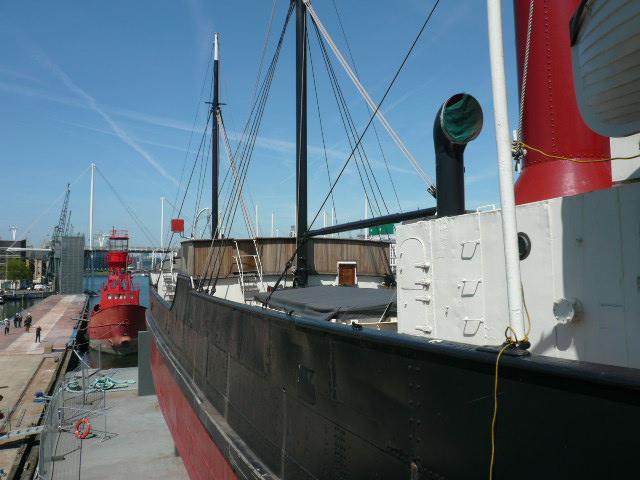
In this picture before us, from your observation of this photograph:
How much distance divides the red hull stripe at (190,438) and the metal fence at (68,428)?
2.54 metres

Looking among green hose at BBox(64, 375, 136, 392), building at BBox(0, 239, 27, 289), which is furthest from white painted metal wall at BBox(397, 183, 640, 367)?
building at BBox(0, 239, 27, 289)

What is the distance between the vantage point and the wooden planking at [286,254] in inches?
504

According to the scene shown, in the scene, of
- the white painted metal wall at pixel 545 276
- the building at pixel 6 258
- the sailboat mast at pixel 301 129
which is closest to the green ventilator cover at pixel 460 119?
the white painted metal wall at pixel 545 276

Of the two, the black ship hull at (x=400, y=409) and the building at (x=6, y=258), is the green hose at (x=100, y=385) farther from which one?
the building at (x=6, y=258)

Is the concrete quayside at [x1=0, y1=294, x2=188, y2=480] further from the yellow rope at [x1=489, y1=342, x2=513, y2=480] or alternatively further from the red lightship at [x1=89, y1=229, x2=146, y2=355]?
the yellow rope at [x1=489, y1=342, x2=513, y2=480]

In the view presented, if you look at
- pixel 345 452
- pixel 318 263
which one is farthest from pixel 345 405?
pixel 318 263

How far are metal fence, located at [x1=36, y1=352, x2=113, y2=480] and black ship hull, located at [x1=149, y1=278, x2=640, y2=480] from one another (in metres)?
7.11

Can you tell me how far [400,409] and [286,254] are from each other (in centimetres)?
1062

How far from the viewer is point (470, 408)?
8.27 feet

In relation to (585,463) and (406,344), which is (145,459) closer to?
(406,344)

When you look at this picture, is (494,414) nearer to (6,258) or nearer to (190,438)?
(190,438)

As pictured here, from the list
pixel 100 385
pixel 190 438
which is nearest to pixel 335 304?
pixel 190 438

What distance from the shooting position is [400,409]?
122 inches

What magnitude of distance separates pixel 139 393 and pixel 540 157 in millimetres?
18513
